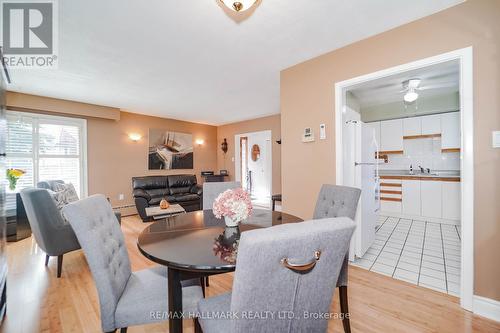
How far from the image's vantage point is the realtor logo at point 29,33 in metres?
1.81

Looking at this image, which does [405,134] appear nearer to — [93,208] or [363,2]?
[363,2]

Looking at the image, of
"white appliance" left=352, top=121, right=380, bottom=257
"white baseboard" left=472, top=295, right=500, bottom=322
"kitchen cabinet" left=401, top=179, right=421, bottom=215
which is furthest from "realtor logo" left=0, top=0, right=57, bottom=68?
"kitchen cabinet" left=401, top=179, right=421, bottom=215

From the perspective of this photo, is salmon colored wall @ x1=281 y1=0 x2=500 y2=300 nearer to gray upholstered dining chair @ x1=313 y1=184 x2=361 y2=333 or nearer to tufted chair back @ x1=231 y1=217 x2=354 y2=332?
gray upholstered dining chair @ x1=313 y1=184 x2=361 y2=333

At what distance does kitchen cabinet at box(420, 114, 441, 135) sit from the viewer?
4281 millimetres

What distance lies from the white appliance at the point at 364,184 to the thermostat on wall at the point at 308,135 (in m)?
0.50

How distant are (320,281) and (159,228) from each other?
42.9 inches

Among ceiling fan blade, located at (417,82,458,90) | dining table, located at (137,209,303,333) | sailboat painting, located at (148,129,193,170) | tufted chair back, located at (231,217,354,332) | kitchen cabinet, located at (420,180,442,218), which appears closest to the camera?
tufted chair back, located at (231,217,354,332)

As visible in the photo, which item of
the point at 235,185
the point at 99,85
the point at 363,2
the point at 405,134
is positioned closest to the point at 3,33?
the point at 99,85

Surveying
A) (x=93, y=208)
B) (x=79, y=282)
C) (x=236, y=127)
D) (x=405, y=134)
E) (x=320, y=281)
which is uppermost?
(x=236, y=127)

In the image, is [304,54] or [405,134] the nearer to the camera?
[304,54]

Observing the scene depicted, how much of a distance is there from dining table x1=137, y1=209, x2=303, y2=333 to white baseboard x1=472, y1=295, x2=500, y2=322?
5.57 feet

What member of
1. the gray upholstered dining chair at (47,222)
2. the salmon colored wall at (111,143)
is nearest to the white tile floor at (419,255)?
the gray upholstered dining chair at (47,222)

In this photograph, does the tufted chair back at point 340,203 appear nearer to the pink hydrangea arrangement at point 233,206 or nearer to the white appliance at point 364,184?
the pink hydrangea arrangement at point 233,206

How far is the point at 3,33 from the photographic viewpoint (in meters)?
2.08
